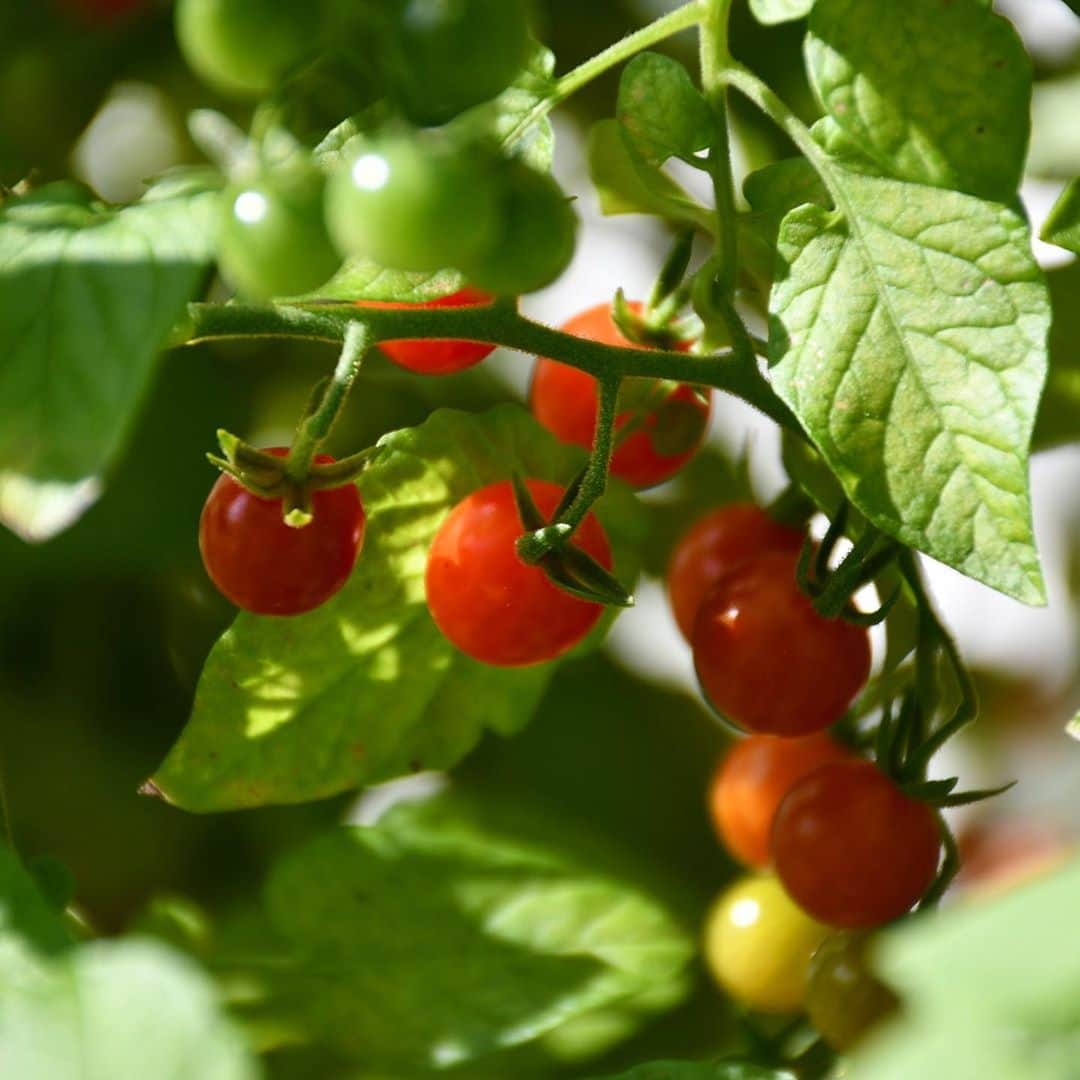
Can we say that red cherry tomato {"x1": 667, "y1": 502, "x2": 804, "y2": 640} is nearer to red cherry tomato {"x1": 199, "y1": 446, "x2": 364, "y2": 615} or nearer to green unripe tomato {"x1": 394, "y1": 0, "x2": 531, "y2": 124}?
red cherry tomato {"x1": 199, "y1": 446, "x2": 364, "y2": 615}

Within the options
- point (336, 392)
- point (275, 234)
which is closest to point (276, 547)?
point (336, 392)

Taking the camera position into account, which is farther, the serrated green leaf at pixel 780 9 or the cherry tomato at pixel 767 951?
the cherry tomato at pixel 767 951

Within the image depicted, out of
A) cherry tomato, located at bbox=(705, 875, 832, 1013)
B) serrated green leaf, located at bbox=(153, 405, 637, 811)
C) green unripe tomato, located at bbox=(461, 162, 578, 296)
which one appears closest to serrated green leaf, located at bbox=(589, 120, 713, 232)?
serrated green leaf, located at bbox=(153, 405, 637, 811)

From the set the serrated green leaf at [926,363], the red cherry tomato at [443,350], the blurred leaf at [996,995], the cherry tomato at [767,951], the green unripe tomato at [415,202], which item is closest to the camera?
the blurred leaf at [996,995]

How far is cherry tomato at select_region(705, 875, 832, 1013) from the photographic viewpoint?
79cm

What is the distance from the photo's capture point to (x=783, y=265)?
1.88ft

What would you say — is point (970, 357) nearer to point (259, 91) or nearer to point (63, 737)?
point (259, 91)

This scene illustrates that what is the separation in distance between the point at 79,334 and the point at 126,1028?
19cm

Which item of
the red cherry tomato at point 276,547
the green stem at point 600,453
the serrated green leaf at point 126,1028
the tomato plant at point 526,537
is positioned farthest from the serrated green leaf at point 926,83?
the serrated green leaf at point 126,1028

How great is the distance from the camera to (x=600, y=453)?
591mm

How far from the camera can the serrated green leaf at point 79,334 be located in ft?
1.46

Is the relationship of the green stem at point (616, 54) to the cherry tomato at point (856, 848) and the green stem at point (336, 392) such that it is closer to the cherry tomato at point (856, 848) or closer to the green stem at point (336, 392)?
the green stem at point (336, 392)

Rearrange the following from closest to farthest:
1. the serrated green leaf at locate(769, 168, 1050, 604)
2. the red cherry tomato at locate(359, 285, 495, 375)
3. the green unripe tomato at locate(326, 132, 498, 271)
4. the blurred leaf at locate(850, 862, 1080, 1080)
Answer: the blurred leaf at locate(850, 862, 1080, 1080), the green unripe tomato at locate(326, 132, 498, 271), the serrated green leaf at locate(769, 168, 1050, 604), the red cherry tomato at locate(359, 285, 495, 375)

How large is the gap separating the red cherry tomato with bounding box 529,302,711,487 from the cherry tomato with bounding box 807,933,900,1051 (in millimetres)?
216
